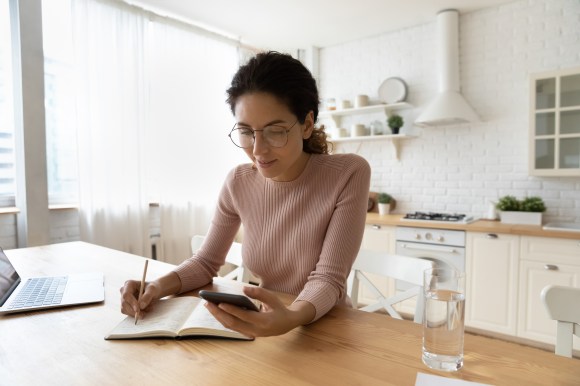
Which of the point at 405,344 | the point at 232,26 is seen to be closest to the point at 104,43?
the point at 232,26

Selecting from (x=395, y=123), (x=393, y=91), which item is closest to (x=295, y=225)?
(x=395, y=123)

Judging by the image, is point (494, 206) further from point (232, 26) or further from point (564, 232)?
point (232, 26)

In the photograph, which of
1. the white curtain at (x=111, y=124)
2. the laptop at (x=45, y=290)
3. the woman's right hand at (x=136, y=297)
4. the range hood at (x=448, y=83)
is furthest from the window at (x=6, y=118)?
the range hood at (x=448, y=83)

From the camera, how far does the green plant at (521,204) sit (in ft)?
9.46

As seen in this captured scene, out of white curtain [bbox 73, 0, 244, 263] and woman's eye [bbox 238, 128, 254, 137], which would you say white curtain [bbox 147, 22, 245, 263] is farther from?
woman's eye [bbox 238, 128, 254, 137]

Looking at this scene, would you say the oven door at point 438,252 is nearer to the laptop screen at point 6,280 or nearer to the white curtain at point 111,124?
the white curtain at point 111,124

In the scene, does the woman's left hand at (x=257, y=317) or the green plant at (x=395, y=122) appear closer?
the woman's left hand at (x=257, y=317)

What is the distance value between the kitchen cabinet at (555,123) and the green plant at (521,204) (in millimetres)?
236

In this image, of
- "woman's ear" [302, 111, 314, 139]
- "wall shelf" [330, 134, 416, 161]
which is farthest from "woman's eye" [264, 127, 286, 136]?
"wall shelf" [330, 134, 416, 161]

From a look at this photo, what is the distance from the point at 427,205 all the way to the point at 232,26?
255cm

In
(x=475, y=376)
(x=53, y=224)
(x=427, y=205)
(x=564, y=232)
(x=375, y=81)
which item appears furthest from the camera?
(x=375, y=81)

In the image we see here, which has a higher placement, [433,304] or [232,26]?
[232,26]

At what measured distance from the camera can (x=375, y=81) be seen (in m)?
3.88

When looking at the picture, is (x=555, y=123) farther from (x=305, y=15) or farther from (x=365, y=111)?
(x=305, y=15)
